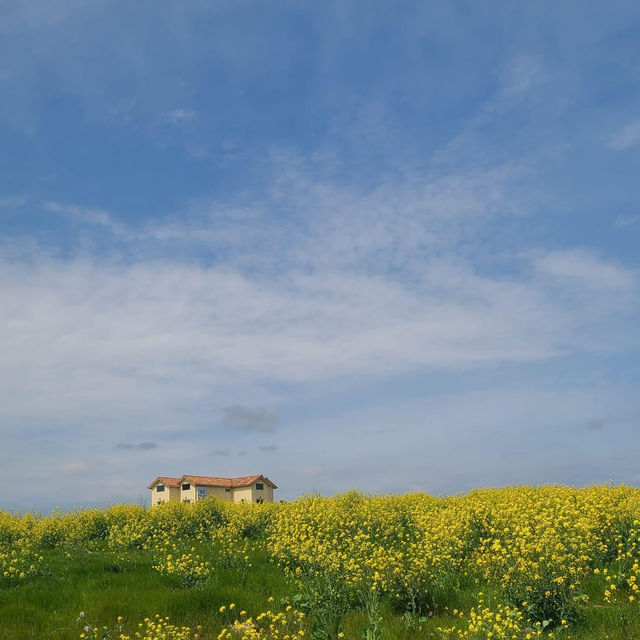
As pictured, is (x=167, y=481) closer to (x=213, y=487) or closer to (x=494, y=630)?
(x=213, y=487)

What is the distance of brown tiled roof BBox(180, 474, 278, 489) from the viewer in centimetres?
7106

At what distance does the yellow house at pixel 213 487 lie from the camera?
233 ft

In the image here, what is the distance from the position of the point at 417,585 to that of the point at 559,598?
2.65 metres

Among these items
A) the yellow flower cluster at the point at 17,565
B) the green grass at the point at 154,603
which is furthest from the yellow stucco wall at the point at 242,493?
the green grass at the point at 154,603

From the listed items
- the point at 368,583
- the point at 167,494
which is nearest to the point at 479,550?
the point at 368,583

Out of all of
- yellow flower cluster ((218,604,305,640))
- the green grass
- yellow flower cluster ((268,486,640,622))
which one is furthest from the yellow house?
yellow flower cluster ((218,604,305,640))

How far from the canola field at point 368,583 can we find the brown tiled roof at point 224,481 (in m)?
51.5

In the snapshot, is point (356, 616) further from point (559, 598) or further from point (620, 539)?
point (620, 539)

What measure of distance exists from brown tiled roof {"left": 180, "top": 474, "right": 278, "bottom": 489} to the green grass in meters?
54.9

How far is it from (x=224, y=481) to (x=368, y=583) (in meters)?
64.4

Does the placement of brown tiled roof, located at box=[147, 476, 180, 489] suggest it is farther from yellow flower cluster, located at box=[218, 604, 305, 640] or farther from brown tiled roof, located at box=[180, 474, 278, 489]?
yellow flower cluster, located at box=[218, 604, 305, 640]

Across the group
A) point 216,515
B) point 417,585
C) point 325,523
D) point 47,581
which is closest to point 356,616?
point 417,585

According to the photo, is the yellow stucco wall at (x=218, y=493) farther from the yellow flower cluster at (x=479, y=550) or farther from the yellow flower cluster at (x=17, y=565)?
the yellow flower cluster at (x=17, y=565)

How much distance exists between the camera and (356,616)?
1166 cm
